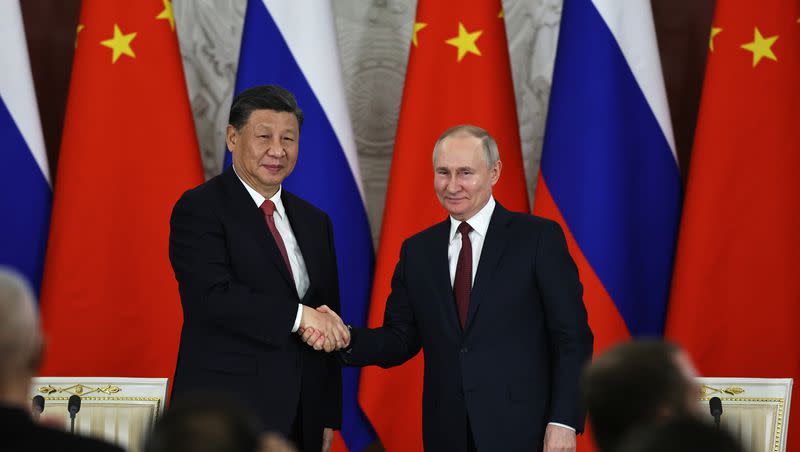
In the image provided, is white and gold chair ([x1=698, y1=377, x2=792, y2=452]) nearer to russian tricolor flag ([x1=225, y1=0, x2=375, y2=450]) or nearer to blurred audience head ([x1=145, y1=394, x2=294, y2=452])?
russian tricolor flag ([x1=225, y1=0, x2=375, y2=450])

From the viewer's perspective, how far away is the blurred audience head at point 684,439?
3.73 feet

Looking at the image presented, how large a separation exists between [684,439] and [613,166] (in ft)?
11.1

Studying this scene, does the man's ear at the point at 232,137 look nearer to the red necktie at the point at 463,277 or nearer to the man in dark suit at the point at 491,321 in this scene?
the man in dark suit at the point at 491,321

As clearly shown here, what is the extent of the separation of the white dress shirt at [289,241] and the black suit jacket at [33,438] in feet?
6.81

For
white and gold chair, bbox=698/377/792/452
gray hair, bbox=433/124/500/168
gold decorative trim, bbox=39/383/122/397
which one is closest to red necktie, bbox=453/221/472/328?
gray hair, bbox=433/124/500/168

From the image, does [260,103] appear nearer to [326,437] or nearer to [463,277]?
[463,277]

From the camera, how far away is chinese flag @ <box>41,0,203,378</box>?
4312 mm

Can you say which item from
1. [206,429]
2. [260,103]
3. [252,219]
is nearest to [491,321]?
[252,219]

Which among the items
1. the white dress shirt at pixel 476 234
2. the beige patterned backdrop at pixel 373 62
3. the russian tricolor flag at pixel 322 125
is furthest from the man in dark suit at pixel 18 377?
the beige patterned backdrop at pixel 373 62

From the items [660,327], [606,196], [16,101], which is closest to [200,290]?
[16,101]

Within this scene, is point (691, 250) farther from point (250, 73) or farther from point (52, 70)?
point (52, 70)

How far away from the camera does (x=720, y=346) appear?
14.2 feet

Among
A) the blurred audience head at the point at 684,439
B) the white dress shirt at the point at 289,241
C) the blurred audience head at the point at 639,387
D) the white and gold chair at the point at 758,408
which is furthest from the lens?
the white and gold chair at the point at 758,408

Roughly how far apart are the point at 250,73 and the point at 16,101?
1035mm
